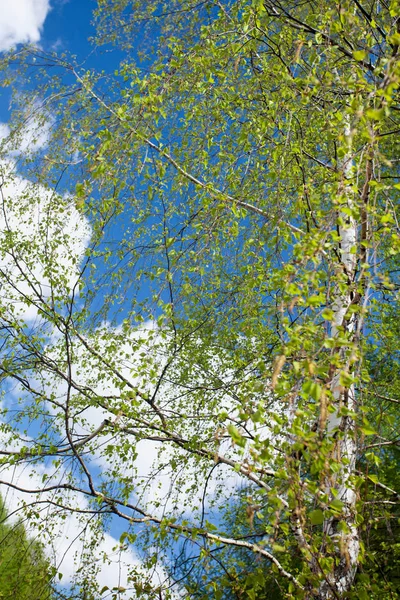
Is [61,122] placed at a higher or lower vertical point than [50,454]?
higher

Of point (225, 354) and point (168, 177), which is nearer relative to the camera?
point (168, 177)

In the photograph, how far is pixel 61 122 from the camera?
15.7 feet

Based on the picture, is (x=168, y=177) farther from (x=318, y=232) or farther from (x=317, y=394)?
(x=317, y=394)

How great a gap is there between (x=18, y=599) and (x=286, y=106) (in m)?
3.89

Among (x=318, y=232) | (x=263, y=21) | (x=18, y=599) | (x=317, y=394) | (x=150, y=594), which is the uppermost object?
(x=263, y=21)

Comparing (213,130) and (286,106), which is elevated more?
(213,130)

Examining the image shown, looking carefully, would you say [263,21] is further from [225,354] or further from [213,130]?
[225,354]

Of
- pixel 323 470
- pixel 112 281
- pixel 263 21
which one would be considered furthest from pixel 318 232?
pixel 112 281

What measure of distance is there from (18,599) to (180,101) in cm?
406

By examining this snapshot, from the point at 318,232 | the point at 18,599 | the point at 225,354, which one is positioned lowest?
the point at 18,599

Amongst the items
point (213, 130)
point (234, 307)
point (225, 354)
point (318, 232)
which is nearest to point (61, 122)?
point (213, 130)

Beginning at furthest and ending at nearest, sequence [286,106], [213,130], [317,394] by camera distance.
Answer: [213,130]
[286,106]
[317,394]

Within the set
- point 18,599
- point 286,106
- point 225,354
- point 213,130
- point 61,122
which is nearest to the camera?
point 286,106

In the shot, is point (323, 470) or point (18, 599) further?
point (18, 599)
